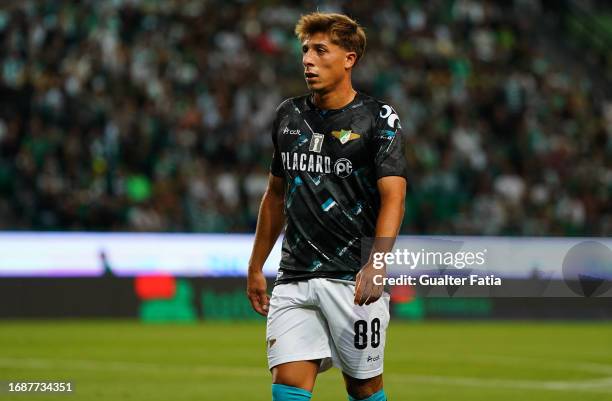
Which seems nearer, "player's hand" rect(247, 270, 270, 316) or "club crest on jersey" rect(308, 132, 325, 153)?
"club crest on jersey" rect(308, 132, 325, 153)

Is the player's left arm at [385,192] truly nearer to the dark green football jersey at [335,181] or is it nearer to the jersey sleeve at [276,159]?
the dark green football jersey at [335,181]

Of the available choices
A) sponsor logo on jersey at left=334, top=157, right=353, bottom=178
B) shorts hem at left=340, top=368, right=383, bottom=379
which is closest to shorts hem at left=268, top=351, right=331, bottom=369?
shorts hem at left=340, top=368, right=383, bottom=379

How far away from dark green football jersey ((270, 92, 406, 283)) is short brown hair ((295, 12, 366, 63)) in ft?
0.94

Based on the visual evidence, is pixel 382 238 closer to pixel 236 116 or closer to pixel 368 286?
pixel 368 286

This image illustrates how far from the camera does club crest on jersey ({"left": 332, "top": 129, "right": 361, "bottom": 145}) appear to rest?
20.2ft

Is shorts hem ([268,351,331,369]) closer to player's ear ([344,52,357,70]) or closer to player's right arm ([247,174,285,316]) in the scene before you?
player's right arm ([247,174,285,316])

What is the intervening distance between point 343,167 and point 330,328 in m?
0.80

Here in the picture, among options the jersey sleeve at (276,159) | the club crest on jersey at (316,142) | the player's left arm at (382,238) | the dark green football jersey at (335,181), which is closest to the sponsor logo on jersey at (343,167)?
the dark green football jersey at (335,181)

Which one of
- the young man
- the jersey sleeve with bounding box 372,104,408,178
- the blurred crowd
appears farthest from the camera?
the blurred crowd

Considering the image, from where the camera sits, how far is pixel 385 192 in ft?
19.7

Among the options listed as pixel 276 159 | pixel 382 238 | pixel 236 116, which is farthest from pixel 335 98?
pixel 236 116

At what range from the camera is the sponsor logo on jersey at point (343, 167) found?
242 inches

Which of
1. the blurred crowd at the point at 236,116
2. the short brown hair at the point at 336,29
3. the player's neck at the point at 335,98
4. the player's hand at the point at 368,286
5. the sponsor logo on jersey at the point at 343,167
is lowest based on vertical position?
the player's hand at the point at 368,286

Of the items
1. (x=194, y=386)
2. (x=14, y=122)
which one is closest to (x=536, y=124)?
(x=14, y=122)
